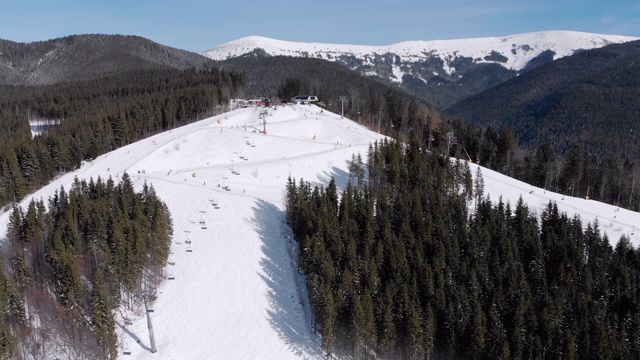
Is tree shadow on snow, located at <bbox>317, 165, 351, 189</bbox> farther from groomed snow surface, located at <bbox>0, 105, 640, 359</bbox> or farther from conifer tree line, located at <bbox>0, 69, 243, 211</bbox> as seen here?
conifer tree line, located at <bbox>0, 69, 243, 211</bbox>

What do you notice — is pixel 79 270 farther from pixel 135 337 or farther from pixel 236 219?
pixel 236 219

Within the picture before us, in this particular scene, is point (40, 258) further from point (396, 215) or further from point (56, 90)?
point (56, 90)

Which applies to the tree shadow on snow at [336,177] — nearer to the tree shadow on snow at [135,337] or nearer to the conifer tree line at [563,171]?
the conifer tree line at [563,171]

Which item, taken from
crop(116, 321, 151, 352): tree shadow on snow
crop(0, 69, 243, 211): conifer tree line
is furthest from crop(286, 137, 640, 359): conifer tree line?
crop(0, 69, 243, 211): conifer tree line

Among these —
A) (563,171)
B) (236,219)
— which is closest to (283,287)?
(236,219)

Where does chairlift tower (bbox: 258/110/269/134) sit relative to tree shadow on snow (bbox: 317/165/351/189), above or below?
above

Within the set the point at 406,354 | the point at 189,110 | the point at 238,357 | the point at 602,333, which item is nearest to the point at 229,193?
the point at 238,357
